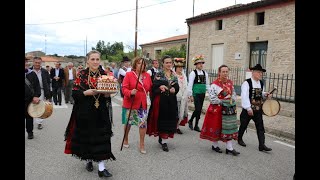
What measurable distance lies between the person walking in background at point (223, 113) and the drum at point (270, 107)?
0.66 metres

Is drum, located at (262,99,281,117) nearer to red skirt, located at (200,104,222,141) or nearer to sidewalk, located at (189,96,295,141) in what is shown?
red skirt, located at (200,104,222,141)

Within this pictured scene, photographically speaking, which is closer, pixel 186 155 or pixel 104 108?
pixel 104 108

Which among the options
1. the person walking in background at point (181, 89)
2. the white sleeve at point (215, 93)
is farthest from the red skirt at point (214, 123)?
the person walking in background at point (181, 89)

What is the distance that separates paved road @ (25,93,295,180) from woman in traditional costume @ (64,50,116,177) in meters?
0.40

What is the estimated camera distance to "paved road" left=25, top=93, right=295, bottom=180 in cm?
446

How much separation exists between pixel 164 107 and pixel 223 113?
45.0 inches

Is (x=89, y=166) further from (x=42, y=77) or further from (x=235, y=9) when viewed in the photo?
(x=235, y=9)

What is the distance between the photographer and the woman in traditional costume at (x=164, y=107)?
577 centimetres

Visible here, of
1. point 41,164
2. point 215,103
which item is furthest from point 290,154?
point 41,164

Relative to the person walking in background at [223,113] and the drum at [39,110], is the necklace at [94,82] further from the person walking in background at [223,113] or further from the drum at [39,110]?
the person walking in background at [223,113]

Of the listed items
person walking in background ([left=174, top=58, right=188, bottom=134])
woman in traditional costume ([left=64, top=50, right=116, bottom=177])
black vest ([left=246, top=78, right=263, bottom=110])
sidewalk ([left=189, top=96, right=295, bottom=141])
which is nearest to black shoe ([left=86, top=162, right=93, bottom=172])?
woman in traditional costume ([left=64, top=50, right=116, bottom=177])

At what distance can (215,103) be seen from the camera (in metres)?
5.62
